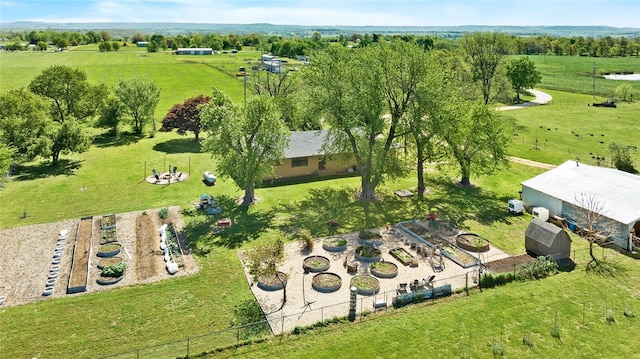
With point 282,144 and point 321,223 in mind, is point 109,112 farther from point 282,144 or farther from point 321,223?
point 321,223

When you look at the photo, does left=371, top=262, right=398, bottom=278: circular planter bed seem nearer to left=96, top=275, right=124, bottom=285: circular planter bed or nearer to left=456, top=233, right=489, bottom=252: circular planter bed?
left=456, top=233, right=489, bottom=252: circular planter bed

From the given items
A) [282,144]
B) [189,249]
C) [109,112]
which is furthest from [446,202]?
[109,112]

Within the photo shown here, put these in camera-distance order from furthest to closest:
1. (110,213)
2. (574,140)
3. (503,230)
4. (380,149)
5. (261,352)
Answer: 1. (574,140)
2. (380,149)
3. (110,213)
4. (503,230)
5. (261,352)

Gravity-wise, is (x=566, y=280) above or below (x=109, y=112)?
below

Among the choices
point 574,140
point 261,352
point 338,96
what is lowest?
point 261,352

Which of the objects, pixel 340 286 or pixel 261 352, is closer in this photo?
pixel 261 352

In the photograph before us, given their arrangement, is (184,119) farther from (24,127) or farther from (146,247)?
(146,247)

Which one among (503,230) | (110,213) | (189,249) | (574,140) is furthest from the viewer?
(574,140)

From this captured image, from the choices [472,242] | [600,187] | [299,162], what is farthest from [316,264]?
Result: [600,187]
